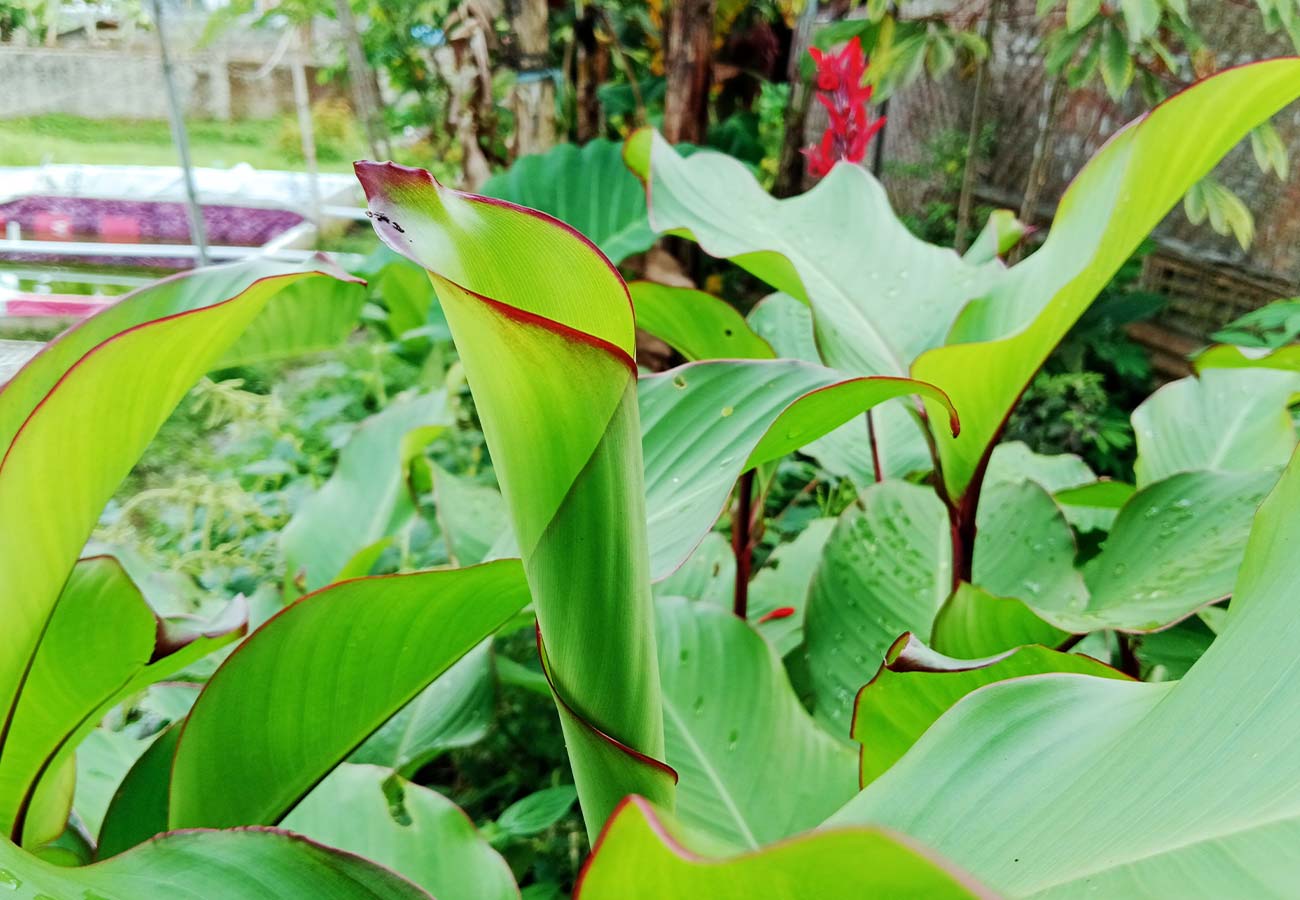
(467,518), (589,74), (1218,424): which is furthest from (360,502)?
(589,74)

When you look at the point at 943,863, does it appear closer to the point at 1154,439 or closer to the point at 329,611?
the point at 329,611

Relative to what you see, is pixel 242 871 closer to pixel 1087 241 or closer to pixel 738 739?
pixel 738 739

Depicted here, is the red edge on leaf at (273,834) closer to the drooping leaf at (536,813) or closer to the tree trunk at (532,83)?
the drooping leaf at (536,813)

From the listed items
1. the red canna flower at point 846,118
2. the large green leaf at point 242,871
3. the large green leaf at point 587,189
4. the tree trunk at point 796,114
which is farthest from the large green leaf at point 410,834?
the tree trunk at point 796,114

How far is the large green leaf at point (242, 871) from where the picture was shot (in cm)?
30

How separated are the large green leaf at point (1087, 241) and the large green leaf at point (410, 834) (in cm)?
34

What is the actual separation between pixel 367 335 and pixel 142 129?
0.84 m

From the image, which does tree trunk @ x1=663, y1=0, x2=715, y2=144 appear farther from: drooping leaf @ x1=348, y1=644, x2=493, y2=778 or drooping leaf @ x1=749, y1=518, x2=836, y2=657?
drooping leaf @ x1=348, y1=644, x2=493, y2=778

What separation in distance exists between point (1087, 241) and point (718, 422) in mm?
251

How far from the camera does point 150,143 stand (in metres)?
2.54

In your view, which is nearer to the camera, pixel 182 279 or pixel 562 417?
pixel 562 417

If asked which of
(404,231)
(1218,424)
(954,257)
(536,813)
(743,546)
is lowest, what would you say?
(536,813)

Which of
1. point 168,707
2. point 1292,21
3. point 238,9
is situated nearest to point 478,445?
point 168,707

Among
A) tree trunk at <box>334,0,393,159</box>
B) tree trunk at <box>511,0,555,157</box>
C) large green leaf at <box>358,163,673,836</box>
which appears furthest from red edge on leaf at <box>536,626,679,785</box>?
tree trunk at <box>334,0,393,159</box>
